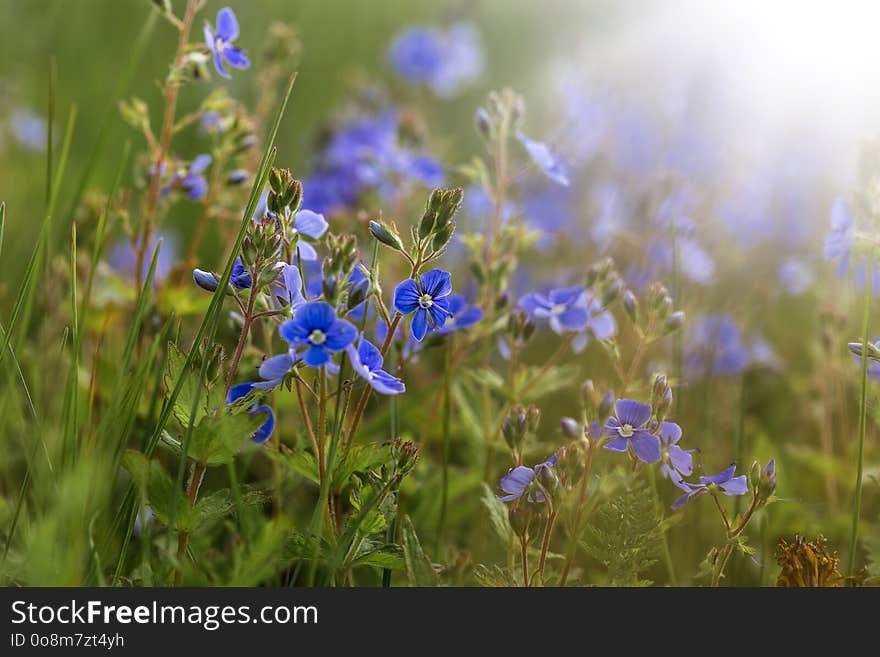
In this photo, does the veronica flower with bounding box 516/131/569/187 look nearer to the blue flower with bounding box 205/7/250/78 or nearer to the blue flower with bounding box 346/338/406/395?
the blue flower with bounding box 205/7/250/78

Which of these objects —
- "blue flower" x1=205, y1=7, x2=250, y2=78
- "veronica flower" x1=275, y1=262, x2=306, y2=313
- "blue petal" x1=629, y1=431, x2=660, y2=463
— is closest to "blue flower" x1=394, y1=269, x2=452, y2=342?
"veronica flower" x1=275, y1=262, x2=306, y2=313

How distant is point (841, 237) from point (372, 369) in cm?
104

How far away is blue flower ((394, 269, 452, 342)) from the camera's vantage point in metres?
1.44

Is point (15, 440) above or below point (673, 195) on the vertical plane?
below

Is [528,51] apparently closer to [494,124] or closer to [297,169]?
[297,169]

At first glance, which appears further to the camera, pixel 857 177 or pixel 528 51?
pixel 528 51

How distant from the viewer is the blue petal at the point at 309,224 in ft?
5.24

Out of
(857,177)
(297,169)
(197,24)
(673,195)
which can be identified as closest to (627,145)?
(673,195)

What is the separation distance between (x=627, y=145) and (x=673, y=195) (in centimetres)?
101

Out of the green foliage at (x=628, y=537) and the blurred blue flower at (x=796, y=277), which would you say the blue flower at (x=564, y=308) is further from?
the blurred blue flower at (x=796, y=277)

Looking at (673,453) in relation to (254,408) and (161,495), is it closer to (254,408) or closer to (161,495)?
(254,408)

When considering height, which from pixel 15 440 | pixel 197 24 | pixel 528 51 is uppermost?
pixel 528 51

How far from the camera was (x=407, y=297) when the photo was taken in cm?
145

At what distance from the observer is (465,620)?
4.34 feet
